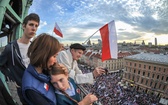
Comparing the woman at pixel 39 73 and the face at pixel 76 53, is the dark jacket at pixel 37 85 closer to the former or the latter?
the woman at pixel 39 73

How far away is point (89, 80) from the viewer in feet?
8.21

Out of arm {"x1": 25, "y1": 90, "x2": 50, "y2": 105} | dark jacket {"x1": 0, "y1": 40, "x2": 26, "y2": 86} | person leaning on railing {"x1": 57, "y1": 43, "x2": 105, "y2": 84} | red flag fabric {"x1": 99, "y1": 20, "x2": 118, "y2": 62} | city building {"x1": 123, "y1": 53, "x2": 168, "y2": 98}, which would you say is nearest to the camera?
arm {"x1": 25, "y1": 90, "x2": 50, "y2": 105}

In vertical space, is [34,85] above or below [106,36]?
below

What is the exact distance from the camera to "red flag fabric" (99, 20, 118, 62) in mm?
4113

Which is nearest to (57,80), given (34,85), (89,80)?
(34,85)

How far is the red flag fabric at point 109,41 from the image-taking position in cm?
411

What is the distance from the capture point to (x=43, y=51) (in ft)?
4.54

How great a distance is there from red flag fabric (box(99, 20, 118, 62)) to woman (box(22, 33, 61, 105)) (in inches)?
111

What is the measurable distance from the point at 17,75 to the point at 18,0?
513 centimetres

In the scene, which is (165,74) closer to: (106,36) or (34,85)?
(106,36)

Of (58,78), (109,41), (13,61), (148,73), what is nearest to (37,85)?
(58,78)

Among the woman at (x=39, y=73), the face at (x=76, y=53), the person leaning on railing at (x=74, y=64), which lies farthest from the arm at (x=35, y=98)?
the face at (x=76, y=53)

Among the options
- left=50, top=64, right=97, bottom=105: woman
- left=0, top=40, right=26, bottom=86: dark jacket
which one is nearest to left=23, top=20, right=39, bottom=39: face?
left=0, top=40, right=26, bottom=86: dark jacket

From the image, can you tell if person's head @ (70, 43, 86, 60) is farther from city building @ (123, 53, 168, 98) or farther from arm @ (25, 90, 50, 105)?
city building @ (123, 53, 168, 98)
